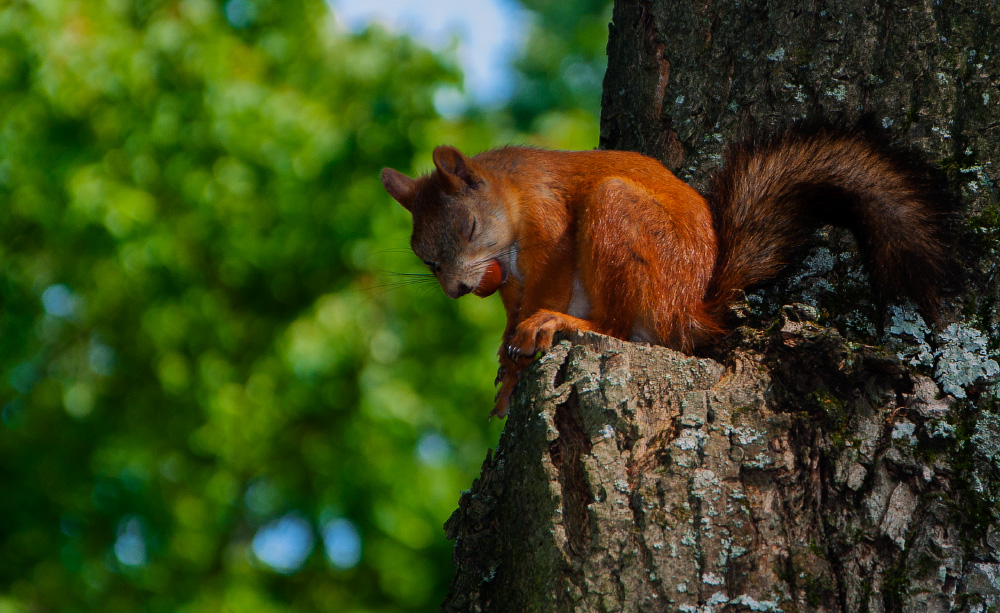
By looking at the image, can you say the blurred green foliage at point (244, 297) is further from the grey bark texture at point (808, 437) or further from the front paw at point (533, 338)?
the grey bark texture at point (808, 437)

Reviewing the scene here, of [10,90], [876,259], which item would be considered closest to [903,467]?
[876,259]

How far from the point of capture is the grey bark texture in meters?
1.13

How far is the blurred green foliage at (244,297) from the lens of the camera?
3820 mm

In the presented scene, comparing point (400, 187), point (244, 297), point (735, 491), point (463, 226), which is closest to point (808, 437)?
point (735, 491)

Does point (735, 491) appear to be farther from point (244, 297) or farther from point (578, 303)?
point (244, 297)

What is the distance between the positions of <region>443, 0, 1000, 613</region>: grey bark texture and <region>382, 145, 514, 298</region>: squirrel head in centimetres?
72

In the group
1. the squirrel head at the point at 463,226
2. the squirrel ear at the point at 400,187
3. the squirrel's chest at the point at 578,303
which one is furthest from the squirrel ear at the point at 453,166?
the squirrel's chest at the point at 578,303

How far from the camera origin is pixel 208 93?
386cm

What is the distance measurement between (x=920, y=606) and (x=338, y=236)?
3117mm

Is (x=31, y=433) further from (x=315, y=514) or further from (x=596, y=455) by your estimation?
(x=596, y=455)

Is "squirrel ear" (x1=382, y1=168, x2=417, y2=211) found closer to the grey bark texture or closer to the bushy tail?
the bushy tail

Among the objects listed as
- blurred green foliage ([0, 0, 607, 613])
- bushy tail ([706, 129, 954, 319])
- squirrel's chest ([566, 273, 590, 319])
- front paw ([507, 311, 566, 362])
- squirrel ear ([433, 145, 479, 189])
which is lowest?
blurred green foliage ([0, 0, 607, 613])

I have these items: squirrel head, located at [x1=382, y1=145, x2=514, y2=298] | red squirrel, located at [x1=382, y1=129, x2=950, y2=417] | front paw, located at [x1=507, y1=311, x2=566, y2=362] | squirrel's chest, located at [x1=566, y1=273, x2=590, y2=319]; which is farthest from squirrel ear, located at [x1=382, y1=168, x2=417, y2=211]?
front paw, located at [x1=507, y1=311, x2=566, y2=362]

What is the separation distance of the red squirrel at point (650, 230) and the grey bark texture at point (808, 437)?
5 centimetres
